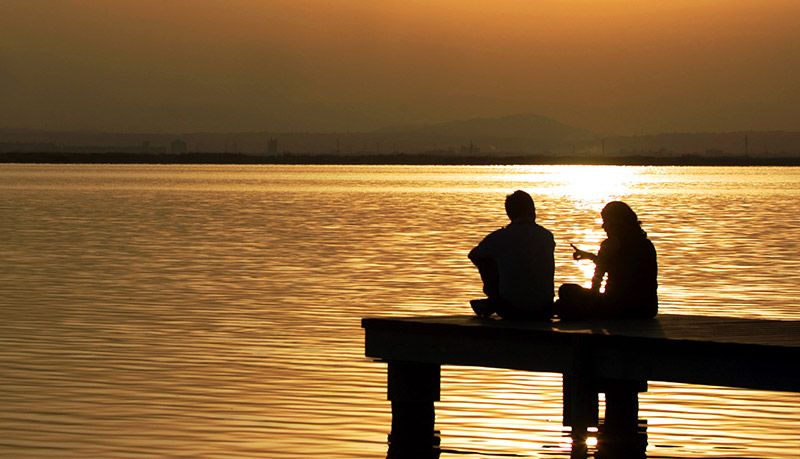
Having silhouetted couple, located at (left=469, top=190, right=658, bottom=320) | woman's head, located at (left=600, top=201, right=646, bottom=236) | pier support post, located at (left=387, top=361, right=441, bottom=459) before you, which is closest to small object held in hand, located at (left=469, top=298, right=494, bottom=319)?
silhouetted couple, located at (left=469, top=190, right=658, bottom=320)

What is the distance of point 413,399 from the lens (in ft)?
57.2

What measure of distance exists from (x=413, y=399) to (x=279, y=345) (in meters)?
7.49

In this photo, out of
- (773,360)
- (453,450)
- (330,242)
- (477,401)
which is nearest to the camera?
(773,360)

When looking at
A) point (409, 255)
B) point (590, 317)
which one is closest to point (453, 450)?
point (590, 317)

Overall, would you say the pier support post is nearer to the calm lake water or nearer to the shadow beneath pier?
the calm lake water

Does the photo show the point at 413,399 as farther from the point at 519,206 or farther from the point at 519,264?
the point at 519,206

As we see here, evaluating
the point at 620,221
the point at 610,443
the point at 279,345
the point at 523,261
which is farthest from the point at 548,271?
the point at 279,345

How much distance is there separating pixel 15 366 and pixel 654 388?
321 inches

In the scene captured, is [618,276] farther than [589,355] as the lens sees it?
Yes

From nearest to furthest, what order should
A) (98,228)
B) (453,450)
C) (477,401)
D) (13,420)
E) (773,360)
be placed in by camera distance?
(773,360) → (453,450) → (13,420) → (477,401) → (98,228)

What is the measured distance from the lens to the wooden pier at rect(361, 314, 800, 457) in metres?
14.8

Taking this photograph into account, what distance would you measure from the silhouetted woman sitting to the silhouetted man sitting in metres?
0.26

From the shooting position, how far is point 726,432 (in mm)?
17562

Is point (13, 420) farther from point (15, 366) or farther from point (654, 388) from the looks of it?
point (654, 388)
